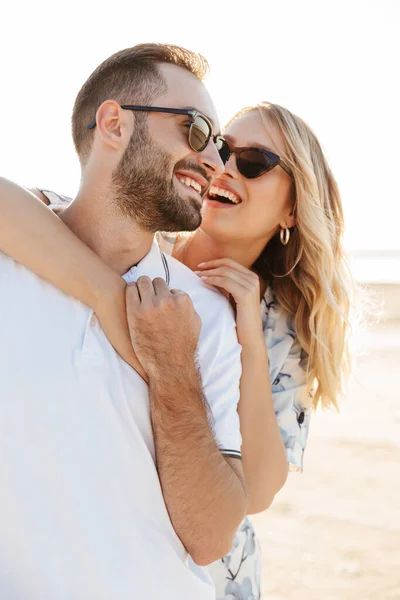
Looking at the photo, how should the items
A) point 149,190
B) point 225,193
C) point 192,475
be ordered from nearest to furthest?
1. point 192,475
2. point 149,190
3. point 225,193

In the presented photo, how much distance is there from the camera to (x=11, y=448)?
7.23 ft

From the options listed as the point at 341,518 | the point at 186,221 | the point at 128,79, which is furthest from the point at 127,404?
the point at 341,518

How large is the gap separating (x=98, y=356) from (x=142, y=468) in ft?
1.14

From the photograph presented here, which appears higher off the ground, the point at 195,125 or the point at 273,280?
the point at 195,125

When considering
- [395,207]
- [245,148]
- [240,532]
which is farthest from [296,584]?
[395,207]

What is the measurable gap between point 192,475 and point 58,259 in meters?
0.76

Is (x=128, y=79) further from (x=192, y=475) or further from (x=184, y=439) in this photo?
(x=192, y=475)

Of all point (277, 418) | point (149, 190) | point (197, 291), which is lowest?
point (277, 418)

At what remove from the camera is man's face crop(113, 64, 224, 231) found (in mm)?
2701

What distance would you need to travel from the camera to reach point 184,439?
2354mm

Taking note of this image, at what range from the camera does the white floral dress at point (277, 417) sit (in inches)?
136

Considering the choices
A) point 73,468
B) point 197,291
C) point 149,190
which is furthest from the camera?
point 197,291

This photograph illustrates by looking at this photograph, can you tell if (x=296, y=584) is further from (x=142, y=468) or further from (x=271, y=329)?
(x=142, y=468)

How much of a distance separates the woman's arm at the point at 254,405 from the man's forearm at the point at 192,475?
69cm
